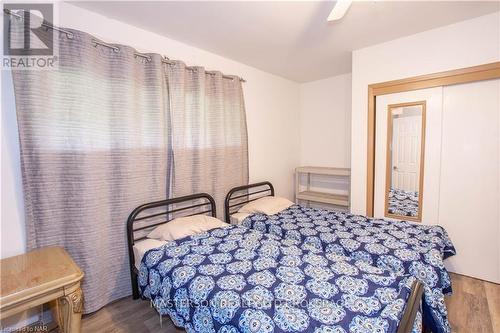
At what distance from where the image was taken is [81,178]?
1.86 meters

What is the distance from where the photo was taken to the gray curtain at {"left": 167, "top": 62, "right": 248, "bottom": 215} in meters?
2.46

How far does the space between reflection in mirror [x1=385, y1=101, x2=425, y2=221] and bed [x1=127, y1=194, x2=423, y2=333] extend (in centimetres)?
158

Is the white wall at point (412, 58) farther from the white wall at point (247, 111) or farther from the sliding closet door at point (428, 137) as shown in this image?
the white wall at point (247, 111)

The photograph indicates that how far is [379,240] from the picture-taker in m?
2.03

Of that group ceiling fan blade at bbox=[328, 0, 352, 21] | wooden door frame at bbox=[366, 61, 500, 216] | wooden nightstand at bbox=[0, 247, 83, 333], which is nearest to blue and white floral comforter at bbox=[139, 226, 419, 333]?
wooden nightstand at bbox=[0, 247, 83, 333]

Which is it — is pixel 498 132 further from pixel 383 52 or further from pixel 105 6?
pixel 105 6

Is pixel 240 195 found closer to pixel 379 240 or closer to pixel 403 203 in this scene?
pixel 379 240

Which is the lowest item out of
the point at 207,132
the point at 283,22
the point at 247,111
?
the point at 207,132

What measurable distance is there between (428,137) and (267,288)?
8.09ft

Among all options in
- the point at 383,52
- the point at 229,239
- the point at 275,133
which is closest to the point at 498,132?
the point at 383,52

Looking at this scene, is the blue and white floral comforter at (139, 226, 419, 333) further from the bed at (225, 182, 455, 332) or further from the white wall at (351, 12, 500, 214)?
the white wall at (351, 12, 500, 214)

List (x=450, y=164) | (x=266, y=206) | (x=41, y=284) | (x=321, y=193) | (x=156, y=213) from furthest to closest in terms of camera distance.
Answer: (x=321, y=193) < (x=266, y=206) < (x=450, y=164) < (x=156, y=213) < (x=41, y=284)

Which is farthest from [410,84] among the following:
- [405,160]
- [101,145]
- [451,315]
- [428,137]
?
[101,145]

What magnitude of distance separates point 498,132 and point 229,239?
277cm
